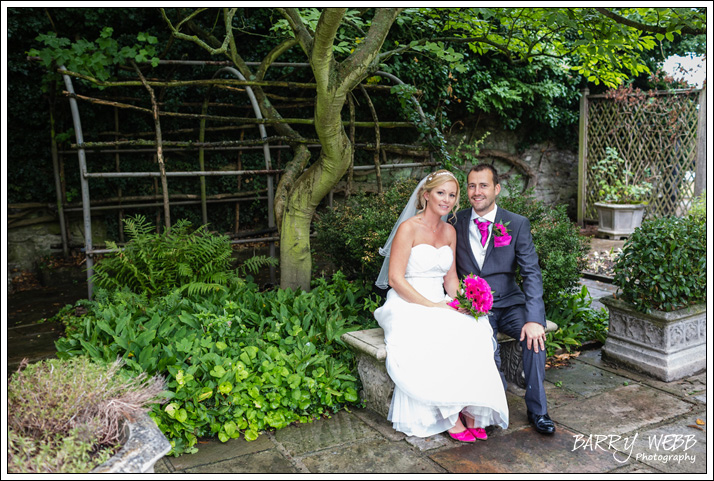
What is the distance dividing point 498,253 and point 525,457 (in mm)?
1346

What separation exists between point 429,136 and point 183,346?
4086 mm

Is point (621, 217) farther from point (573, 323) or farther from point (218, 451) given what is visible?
point (218, 451)

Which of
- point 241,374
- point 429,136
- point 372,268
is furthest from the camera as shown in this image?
point 429,136

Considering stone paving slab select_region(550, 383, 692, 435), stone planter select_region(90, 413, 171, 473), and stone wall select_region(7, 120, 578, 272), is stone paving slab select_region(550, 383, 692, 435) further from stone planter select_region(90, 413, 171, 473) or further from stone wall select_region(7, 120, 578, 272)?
stone wall select_region(7, 120, 578, 272)

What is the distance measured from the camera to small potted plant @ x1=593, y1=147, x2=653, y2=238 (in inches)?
414

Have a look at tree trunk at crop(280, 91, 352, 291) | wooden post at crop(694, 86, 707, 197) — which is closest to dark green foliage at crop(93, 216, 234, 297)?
tree trunk at crop(280, 91, 352, 291)

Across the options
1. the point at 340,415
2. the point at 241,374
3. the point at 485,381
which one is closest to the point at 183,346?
the point at 241,374

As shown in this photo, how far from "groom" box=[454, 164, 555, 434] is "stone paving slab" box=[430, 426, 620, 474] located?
0.56 m

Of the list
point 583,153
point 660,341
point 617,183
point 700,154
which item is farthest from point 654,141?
point 660,341

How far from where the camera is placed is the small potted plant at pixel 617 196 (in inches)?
414

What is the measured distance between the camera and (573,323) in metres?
5.23

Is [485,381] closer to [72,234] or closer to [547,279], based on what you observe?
[547,279]

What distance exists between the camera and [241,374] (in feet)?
11.9

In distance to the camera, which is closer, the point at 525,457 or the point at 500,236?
the point at 525,457
